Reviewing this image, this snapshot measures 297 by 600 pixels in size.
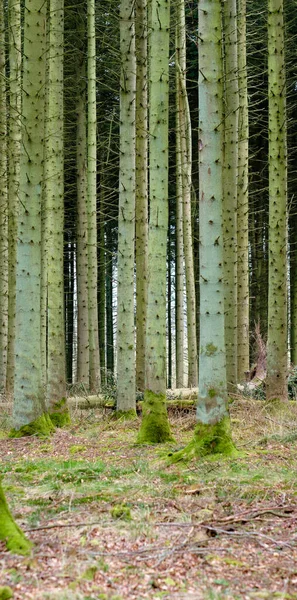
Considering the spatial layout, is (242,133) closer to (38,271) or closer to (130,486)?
(38,271)

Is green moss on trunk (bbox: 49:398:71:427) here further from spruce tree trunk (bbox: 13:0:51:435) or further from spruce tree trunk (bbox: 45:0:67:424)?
spruce tree trunk (bbox: 13:0:51:435)

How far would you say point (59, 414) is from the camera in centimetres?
1008

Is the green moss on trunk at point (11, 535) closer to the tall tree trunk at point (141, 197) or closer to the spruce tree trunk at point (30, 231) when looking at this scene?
the spruce tree trunk at point (30, 231)

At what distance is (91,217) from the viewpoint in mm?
14672

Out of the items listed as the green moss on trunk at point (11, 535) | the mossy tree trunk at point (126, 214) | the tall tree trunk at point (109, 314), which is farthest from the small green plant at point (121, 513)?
the tall tree trunk at point (109, 314)

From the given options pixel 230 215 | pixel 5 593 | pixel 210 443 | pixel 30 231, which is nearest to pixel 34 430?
pixel 30 231

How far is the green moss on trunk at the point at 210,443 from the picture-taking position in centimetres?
639

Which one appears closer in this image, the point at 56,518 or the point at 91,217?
the point at 56,518

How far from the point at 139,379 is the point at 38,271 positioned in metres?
4.64

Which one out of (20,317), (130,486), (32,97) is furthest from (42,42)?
(130,486)

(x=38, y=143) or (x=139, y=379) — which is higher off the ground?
(x=38, y=143)

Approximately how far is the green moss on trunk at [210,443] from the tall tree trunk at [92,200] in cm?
817

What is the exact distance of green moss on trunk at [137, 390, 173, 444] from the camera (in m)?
7.70

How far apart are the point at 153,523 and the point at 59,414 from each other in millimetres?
5885
